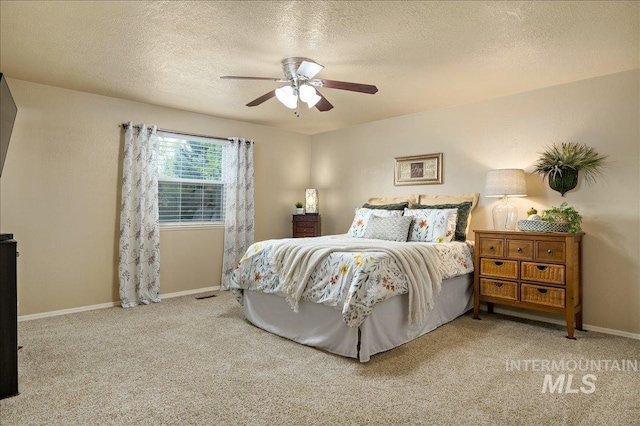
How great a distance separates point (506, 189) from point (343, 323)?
7.25 feet

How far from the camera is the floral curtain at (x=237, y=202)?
5355 mm

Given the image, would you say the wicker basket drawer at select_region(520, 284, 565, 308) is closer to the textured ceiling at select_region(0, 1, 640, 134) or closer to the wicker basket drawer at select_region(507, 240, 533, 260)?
the wicker basket drawer at select_region(507, 240, 533, 260)

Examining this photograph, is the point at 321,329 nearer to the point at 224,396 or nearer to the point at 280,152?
the point at 224,396

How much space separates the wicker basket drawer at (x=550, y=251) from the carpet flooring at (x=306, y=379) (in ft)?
2.23

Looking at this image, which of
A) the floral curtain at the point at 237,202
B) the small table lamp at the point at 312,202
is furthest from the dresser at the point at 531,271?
the floral curtain at the point at 237,202

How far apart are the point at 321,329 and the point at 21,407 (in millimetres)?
1901

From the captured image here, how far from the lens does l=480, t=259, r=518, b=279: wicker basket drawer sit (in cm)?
362

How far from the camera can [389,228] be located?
4129mm

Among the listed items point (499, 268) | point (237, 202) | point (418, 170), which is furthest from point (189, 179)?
point (499, 268)

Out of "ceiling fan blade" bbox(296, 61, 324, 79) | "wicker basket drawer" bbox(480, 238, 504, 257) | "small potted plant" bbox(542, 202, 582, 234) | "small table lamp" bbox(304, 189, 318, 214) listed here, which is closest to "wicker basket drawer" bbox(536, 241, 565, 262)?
"small potted plant" bbox(542, 202, 582, 234)

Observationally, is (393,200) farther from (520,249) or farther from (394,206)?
(520,249)

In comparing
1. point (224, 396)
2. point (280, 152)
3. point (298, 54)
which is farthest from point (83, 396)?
point (280, 152)

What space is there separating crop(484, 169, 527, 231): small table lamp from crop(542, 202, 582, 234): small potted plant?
366mm

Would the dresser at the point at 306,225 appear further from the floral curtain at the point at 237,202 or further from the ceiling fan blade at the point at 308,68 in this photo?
the ceiling fan blade at the point at 308,68
